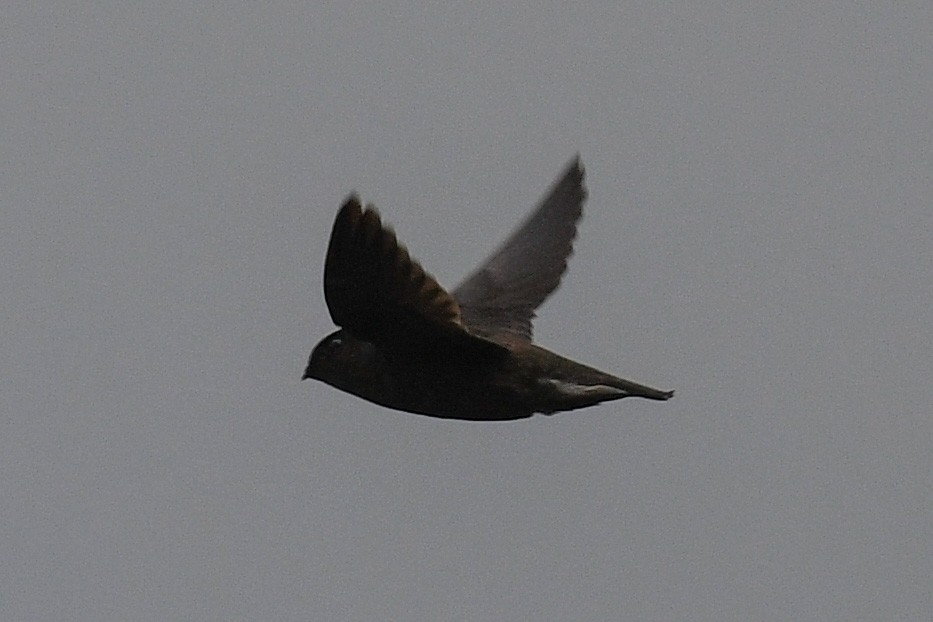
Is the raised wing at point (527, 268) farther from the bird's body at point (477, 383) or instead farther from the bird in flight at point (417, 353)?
the bird's body at point (477, 383)

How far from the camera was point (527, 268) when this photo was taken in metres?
13.2

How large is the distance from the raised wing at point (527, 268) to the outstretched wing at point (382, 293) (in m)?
1.52

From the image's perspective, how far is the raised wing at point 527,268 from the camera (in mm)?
12812

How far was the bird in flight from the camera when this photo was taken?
10.4 m

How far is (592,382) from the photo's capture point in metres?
11.3

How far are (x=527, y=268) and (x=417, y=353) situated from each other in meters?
2.16

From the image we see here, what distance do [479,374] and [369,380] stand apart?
0.48 meters

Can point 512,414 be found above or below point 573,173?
below

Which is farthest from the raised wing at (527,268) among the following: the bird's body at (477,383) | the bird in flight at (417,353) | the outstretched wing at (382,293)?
the outstretched wing at (382,293)

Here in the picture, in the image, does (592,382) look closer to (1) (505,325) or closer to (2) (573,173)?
(1) (505,325)

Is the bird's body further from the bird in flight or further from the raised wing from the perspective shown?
the raised wing

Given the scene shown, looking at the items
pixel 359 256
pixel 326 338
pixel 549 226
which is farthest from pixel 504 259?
pixel 359 256

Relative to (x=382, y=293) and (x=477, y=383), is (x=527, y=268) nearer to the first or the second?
(x=477, y=383)

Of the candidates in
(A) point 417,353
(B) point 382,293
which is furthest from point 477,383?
(B) point 382,293
